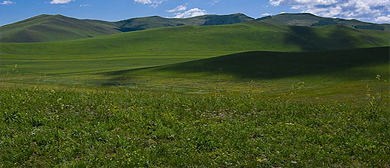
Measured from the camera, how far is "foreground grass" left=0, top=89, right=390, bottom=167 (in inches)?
413

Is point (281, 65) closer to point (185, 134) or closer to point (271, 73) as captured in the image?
point (271, 73)

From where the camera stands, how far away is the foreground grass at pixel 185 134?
10492 millimetres

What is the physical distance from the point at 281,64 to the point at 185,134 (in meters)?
76.9

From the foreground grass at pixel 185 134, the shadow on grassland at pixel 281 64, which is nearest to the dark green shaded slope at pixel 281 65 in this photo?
the shadow on grassland at pixel 281 64

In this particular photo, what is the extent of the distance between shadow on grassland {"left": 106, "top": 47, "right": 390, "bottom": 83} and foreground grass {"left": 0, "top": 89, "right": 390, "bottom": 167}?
57.1m

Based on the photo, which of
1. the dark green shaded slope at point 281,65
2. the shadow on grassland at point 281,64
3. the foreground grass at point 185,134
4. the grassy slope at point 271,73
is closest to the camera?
the foreground grass at point 185,134

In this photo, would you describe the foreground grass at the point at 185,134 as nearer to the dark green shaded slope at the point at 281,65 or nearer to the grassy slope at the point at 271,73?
the grassy slope at the point at 271,73

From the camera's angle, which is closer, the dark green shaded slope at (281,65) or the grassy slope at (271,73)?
the grassy slope at (271,73)

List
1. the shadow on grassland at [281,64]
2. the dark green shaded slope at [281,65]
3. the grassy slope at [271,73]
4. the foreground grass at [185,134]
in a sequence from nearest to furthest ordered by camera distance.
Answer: the foreground grass at [185,134]
the grassy slope at [271,73]
the dark green shaded slope at [281,65]
the shadow on grassland at [281,64]

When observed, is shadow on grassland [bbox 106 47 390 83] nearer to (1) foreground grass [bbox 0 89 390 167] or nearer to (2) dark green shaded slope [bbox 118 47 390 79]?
(2) dark green shaded slope [bbox 118 47 390 79]

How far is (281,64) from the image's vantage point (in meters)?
86.6

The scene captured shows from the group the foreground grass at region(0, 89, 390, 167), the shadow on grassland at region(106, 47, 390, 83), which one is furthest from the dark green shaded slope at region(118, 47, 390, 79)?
the foreground grass at region(0, 89, 390, 167)

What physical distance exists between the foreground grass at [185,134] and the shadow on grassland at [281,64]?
57067 mm

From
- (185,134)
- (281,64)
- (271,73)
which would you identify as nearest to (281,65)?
(281,64)
